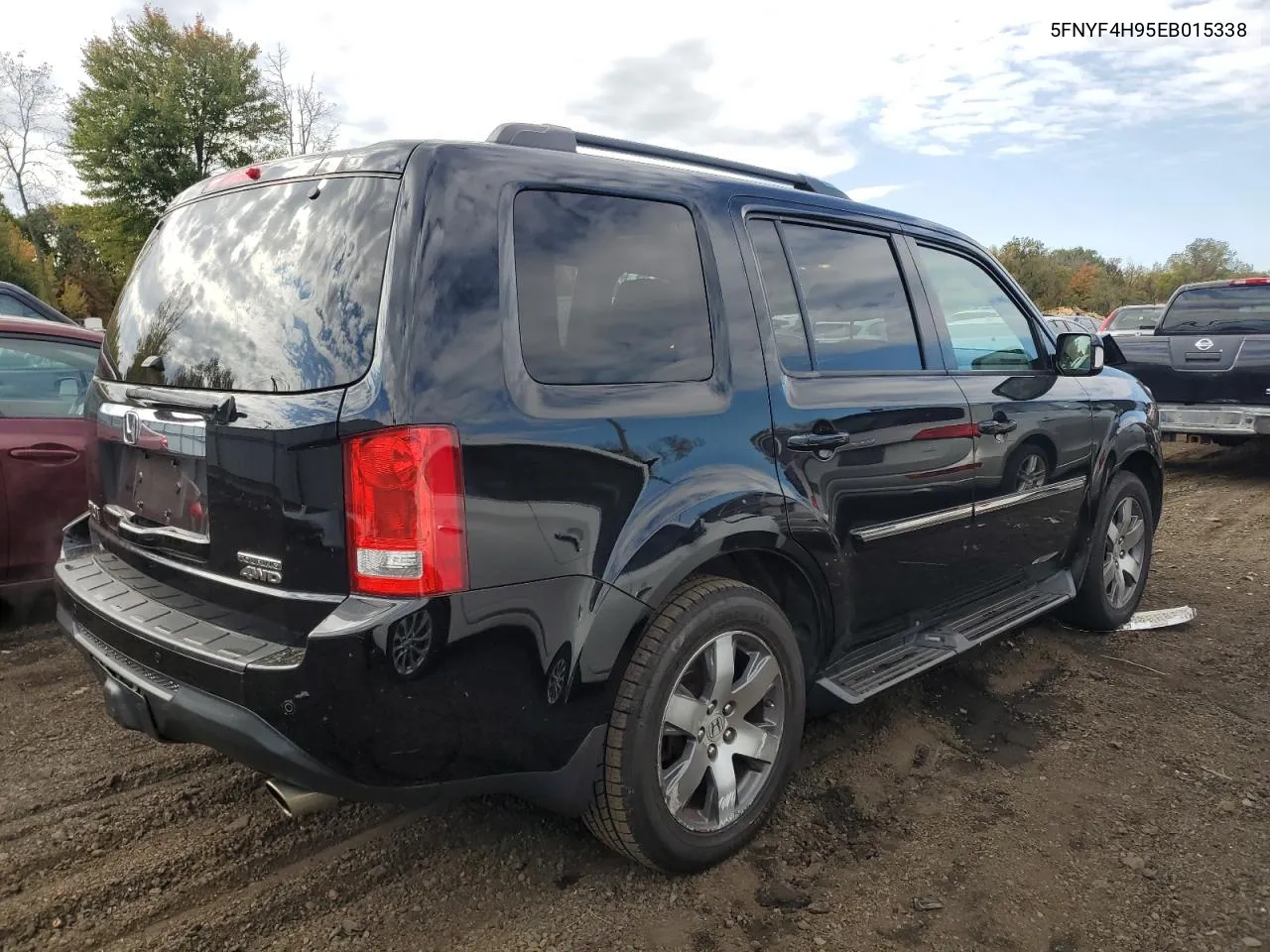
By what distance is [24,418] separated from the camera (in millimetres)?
4449

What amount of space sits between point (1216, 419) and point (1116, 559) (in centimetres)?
527

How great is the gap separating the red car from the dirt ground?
69 centimetres

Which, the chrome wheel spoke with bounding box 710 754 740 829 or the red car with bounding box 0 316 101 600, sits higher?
the red car with bounding box 0 316 101 600

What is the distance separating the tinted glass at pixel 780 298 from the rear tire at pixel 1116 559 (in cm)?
235

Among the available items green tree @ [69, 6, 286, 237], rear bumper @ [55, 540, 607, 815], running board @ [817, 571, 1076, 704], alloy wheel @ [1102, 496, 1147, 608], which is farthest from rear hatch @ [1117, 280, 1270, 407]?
green tree @ [69, 6, 286, 237]

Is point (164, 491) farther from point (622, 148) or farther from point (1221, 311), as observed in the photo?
point (1221, 311)

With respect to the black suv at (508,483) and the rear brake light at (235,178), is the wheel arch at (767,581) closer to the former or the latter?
the black suv at (508,483)

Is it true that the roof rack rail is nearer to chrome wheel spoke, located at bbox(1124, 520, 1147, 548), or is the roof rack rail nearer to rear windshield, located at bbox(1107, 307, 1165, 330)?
chrome wheel spoke, located at bbox(1124, 520, 1147, 548)

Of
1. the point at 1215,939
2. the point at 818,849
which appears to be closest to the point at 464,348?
the point at 818,849

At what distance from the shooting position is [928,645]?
136 inches

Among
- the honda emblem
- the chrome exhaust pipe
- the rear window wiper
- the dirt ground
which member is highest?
the rear window wiper

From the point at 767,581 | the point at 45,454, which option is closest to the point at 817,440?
the point at 767,581

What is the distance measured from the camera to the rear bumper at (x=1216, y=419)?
28.7 ft

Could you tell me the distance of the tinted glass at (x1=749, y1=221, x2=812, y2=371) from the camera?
2.90m
